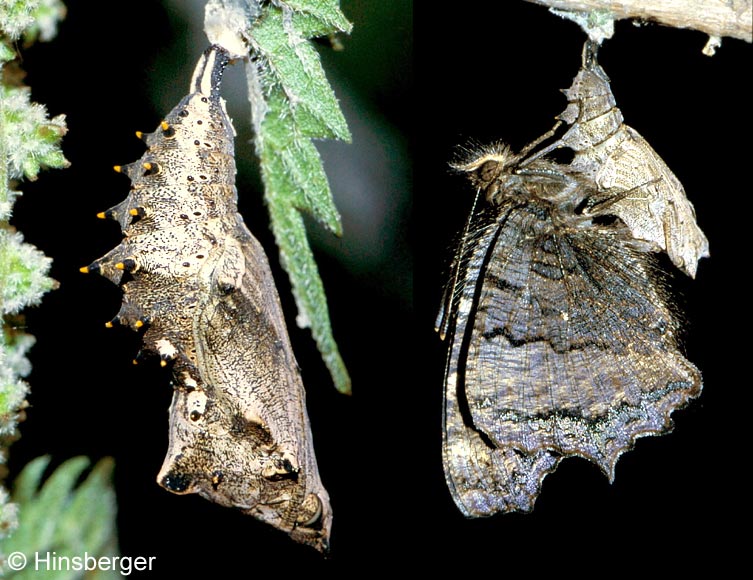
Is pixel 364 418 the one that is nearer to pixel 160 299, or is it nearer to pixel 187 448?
pixel 187 448

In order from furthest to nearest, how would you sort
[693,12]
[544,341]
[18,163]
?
[544,341], [693,12], [18,163]

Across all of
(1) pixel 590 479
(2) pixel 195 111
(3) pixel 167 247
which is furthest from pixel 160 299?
(1) pixel 590 479

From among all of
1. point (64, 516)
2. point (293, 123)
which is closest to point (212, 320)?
point (293, 123)

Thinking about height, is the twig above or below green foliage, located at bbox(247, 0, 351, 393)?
above

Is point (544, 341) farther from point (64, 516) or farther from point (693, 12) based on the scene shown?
point (64, 516)

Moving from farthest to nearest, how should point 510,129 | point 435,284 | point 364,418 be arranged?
point 364,418, point 435,284, point 510,129

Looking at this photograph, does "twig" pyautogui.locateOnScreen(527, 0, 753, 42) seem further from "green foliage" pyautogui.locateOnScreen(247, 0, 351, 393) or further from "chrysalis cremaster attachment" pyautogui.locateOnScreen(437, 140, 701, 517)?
"green foliage" pyautogui.locateOnScreen(247, 0, 351, 393)

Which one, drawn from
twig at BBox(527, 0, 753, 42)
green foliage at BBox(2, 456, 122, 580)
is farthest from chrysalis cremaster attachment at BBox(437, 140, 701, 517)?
green foliage at BBox(2, 456, 122, 580)
